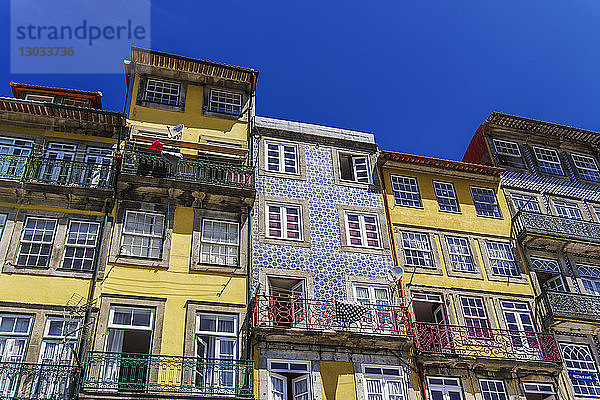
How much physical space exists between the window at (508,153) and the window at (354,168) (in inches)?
248

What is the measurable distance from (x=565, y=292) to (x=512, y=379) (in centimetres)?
423

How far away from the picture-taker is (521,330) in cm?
1972

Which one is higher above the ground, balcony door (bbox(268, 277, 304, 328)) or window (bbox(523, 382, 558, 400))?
balcony door (bbox(268, 277, 304, 328))

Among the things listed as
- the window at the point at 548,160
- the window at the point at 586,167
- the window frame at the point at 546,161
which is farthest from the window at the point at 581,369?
the window at the point at 586,167

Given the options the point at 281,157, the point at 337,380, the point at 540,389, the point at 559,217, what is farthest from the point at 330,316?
the point at 559,217

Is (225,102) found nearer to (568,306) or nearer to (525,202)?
(525,202)

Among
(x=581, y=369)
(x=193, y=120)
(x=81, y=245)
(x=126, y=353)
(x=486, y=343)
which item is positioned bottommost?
(x=126, y=353)

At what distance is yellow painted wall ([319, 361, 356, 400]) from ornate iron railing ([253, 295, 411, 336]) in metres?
1.03

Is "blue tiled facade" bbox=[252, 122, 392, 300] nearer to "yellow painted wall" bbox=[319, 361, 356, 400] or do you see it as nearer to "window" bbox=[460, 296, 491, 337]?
"yellow painted wall" bbox=[319, 361, 356, 400]

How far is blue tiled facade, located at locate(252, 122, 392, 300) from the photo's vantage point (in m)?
18.8

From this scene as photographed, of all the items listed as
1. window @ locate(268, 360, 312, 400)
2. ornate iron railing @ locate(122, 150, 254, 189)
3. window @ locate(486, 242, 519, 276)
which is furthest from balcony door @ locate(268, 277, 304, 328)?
window @ locate(486, 242, 519, 276)

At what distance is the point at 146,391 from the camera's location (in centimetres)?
1499

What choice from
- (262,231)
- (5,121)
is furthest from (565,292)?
(5,121)

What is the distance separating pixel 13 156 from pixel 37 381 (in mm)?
7292
